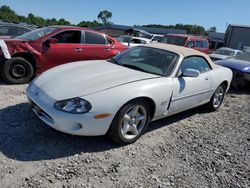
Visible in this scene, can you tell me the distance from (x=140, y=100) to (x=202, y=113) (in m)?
2.36

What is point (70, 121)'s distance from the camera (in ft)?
10.1

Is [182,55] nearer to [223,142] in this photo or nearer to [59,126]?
[223,142]

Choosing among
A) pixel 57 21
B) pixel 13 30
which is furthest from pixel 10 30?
pixel 57 21

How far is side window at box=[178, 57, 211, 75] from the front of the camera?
171 inches

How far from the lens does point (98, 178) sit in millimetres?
2818

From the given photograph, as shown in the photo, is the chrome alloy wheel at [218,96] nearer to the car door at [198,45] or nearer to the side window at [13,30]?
the side window at [13,30]

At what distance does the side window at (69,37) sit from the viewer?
6.32 m

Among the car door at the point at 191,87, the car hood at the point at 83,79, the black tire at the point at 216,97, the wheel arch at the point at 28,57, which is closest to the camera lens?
the car hood at the point at 83,79

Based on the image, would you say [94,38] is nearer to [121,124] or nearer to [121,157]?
[121,124]

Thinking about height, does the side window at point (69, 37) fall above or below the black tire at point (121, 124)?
above

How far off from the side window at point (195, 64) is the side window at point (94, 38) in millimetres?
3059

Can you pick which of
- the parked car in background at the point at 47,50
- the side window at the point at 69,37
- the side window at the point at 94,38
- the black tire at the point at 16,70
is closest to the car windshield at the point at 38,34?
the parked car in background at the point at 47,50

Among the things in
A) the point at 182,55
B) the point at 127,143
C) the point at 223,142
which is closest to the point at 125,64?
the point at 182,55

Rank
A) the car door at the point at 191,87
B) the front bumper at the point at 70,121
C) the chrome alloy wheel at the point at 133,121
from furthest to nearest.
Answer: the car door at the point at 191,87, the chrome alloy wheel at the point at 133,121, the front bumper at the point at 70,121
